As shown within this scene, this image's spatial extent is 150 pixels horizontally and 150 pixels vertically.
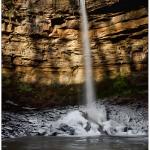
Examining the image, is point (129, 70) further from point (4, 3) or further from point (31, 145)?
point (31, 145)

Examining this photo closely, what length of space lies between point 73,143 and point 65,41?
424cm

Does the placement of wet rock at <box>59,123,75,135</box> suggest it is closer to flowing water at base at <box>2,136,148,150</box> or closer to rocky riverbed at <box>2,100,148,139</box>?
rocky riverbed at <box>2,100,148,139</box>

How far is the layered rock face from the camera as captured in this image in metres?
9.35

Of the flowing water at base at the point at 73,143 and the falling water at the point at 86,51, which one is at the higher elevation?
the falling water at the point at 86,51

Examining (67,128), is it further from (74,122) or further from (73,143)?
(73,143)

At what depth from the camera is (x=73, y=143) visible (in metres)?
5.83

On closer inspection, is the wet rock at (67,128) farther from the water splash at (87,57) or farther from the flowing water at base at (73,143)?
the water splash at (87,57)

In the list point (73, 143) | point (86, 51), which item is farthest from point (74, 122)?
point (86, 51)

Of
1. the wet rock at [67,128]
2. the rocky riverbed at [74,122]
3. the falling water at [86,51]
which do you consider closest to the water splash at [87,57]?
the falling water at [86,51]

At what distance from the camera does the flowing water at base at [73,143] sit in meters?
5.28

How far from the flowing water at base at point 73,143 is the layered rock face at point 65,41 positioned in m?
3.17

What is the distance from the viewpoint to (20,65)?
9.38 meters

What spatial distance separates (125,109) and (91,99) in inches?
38.5

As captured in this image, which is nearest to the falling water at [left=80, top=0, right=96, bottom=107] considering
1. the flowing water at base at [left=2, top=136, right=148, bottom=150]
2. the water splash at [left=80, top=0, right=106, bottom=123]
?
the water splash at [left=80, top=0, right=106, bottom=123]
